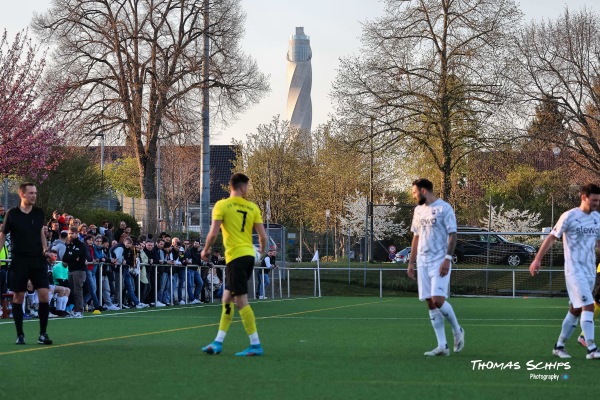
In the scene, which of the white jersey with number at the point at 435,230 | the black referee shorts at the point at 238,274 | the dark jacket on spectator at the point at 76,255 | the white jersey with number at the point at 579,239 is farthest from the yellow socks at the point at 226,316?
the dark jacket on spectator at the point at 76,255

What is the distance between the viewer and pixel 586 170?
163ft

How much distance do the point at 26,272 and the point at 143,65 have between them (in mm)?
32621

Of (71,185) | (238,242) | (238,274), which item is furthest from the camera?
(71,185)

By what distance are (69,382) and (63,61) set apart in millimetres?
36907

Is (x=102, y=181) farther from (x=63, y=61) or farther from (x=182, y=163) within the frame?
(x=182, y=163)

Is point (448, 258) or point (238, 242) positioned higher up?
point (238, 242)

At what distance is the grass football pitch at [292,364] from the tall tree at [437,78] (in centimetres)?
2845

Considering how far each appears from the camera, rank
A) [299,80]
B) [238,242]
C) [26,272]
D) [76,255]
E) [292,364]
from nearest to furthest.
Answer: [292,364]
[238,242]
[26,272]
[76,255]
[299,80]

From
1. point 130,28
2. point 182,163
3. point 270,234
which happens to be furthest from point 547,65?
point 182,163

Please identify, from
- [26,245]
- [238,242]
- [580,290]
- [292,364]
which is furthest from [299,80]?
[292,364]

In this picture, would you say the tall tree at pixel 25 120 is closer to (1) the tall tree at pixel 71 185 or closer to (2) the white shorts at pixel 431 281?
(1) the tall tree at pixel 71 185

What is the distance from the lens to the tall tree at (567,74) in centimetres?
4691

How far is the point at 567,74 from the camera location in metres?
47.4

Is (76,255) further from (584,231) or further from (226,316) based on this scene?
(584,231)
